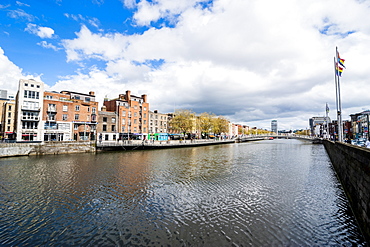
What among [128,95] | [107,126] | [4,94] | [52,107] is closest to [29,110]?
[52,107]

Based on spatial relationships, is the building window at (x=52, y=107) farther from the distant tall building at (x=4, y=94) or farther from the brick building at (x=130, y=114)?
the distant tall building at (x=4, y=94)

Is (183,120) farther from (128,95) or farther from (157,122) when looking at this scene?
(128,95)

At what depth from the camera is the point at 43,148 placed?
1848 inches

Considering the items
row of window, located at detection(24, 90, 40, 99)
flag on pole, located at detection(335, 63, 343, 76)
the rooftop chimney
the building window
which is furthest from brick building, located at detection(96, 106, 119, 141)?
flag on pole, located at detection(335, 63, 343, 76)

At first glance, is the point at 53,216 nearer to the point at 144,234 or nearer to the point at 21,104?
the point at 144,234

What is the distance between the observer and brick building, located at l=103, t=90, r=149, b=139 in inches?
3027

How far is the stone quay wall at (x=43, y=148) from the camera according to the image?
4129 cm

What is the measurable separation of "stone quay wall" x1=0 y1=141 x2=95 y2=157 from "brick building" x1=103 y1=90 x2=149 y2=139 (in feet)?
68.2

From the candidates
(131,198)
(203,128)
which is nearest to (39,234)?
(131,198)

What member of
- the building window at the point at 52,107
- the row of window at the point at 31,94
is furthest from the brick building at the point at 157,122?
the row of window at the point at 31,94

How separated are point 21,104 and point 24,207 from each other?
54.4 m

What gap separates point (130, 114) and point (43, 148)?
3626cm

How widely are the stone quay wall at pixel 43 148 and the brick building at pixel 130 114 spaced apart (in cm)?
2077

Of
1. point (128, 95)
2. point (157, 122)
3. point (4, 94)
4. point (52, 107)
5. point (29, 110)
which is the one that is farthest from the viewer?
point (4, 94)
